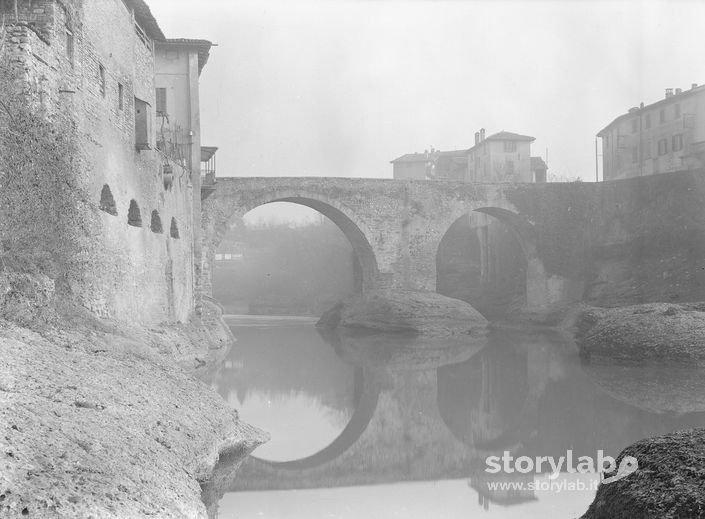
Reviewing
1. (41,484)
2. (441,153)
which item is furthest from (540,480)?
(441,153)

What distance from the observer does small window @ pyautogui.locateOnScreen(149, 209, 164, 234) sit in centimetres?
1748

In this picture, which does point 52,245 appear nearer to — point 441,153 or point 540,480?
Result: point 540,480

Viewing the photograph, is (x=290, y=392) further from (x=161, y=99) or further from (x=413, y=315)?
(x=413, y=315)

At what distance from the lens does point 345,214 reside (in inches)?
1217

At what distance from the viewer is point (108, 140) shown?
45.8 ft

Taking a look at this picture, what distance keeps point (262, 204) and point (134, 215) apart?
46.4 ft

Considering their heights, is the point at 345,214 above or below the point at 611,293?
above

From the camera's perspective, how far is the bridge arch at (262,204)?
2916cm

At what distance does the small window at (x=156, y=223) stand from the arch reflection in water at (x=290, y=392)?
3.34 metres

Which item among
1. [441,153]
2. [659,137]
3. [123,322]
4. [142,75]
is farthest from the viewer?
[441,153]

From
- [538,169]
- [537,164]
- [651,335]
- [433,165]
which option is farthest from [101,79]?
[433,165]

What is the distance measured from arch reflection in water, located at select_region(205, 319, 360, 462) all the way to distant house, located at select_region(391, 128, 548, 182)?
29.1 metres

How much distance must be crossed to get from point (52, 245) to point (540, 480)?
685cm
